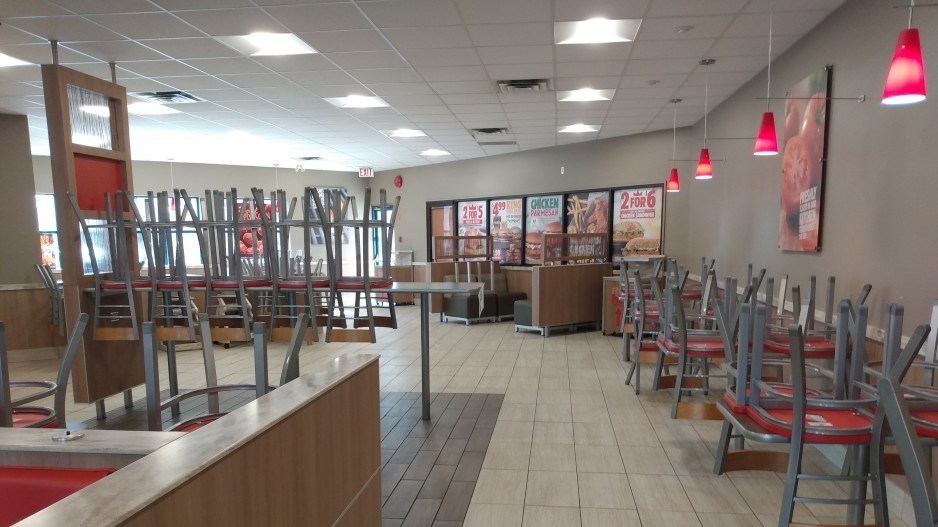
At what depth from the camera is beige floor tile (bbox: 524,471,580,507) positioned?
2842 millimetres

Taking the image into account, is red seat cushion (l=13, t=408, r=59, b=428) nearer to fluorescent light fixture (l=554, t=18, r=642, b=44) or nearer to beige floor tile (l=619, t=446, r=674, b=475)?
beige floor tile (l=619, t=446, r=674, b=475)

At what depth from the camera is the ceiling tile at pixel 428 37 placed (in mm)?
4266

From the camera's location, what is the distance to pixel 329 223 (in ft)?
11.0

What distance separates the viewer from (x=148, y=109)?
6.95 metres

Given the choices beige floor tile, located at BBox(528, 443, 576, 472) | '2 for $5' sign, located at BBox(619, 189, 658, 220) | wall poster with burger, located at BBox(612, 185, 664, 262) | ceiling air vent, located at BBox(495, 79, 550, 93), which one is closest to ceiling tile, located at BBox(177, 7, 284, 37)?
ceiling air vent, located at BBox(495, 79, 550, 93)

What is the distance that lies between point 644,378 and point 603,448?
6.60ft

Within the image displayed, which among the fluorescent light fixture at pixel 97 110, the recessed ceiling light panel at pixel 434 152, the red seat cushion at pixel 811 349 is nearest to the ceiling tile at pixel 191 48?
the fluorescent light fixture at pixel 97 110

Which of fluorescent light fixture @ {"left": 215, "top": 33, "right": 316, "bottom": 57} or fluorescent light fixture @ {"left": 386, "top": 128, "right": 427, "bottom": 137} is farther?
fluorescent light fixture @ {"left": 386, "top": 128, "right": 427, "bottom": 137}

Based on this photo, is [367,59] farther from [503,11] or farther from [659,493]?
[659,493]

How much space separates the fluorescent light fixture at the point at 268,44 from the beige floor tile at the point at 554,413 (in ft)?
12.7

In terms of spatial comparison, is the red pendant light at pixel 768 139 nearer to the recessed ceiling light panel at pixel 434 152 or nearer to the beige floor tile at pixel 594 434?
the beige floor tile at pixel 594 434

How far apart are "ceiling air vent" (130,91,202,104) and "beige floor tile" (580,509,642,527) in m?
6.34

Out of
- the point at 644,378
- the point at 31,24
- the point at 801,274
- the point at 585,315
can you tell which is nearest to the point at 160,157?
the point at 31,24

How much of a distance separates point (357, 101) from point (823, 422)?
6056mm
